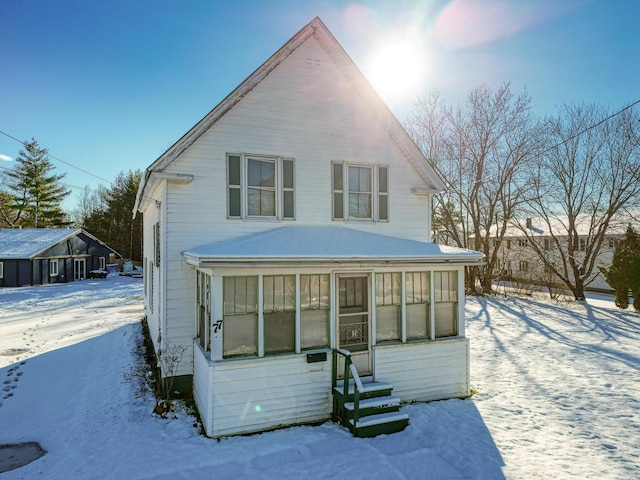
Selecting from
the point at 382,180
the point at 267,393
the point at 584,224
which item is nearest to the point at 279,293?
the point at 267,393

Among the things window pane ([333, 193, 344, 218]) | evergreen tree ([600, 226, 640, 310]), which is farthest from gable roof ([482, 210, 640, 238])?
window pane ([333, 193, 344, 218])

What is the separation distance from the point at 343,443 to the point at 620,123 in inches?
986

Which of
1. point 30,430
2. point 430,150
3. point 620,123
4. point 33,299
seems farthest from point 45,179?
point 620,123

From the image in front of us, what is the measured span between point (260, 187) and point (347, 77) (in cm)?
372

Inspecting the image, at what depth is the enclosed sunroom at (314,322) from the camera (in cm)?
671

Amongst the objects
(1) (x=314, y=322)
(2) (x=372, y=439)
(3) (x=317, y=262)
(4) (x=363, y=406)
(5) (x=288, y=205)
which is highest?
(5) (x=288, y=205)

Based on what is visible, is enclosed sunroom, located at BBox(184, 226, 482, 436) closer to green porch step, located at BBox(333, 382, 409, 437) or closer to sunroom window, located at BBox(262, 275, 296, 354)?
sunroom window, located at BBox(262, 275, 296, 354)

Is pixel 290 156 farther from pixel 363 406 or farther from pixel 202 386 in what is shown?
pixel 363 406

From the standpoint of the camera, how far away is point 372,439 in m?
6.52

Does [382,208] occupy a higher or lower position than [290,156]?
lower

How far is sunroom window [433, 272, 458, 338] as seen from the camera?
27.9 ft

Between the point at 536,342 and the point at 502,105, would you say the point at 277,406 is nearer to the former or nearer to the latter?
the point at 536,342

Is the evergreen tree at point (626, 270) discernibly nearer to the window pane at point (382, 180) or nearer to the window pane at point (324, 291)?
the window pane at point (382, 180)

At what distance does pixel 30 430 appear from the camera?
6.81 meters
